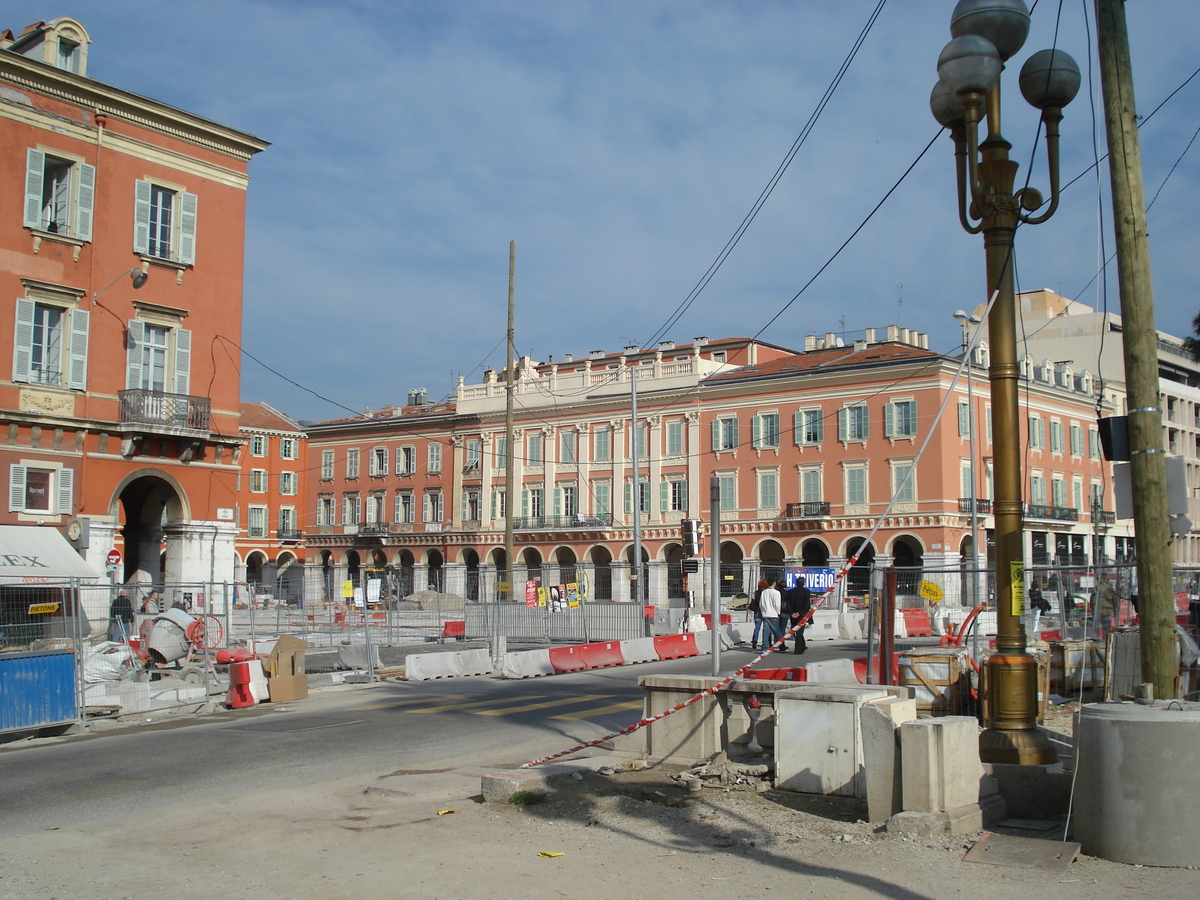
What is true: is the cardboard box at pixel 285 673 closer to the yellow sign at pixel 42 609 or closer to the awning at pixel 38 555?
the yellow sign at pixel 42 609

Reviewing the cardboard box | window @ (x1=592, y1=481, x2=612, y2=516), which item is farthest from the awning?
window @ (x1=592, y1=481, x2=612, y2=516)

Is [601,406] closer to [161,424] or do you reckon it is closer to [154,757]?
[161,424]

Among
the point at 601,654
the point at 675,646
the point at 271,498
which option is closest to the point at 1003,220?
the point at 601,654

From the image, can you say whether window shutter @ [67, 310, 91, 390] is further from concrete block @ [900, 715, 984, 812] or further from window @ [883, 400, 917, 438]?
window @ [883, 400, 917, 438]

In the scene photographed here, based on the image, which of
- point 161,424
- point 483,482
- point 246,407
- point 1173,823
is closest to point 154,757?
point 1173,823

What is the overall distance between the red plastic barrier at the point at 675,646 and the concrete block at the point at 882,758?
17388mm

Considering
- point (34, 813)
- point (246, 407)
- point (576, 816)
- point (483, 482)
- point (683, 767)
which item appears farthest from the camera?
point (246, 407)

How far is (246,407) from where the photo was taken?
86250 mm

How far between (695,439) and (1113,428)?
185 ft

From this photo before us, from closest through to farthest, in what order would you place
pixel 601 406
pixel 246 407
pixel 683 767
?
pixel 683 767 < pixel 601 406 < pixel 246 407

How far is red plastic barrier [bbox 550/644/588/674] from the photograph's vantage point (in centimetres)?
2162

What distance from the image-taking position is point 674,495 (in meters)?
64.8

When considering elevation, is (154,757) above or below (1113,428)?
below

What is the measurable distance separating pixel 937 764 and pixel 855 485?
5171cm
